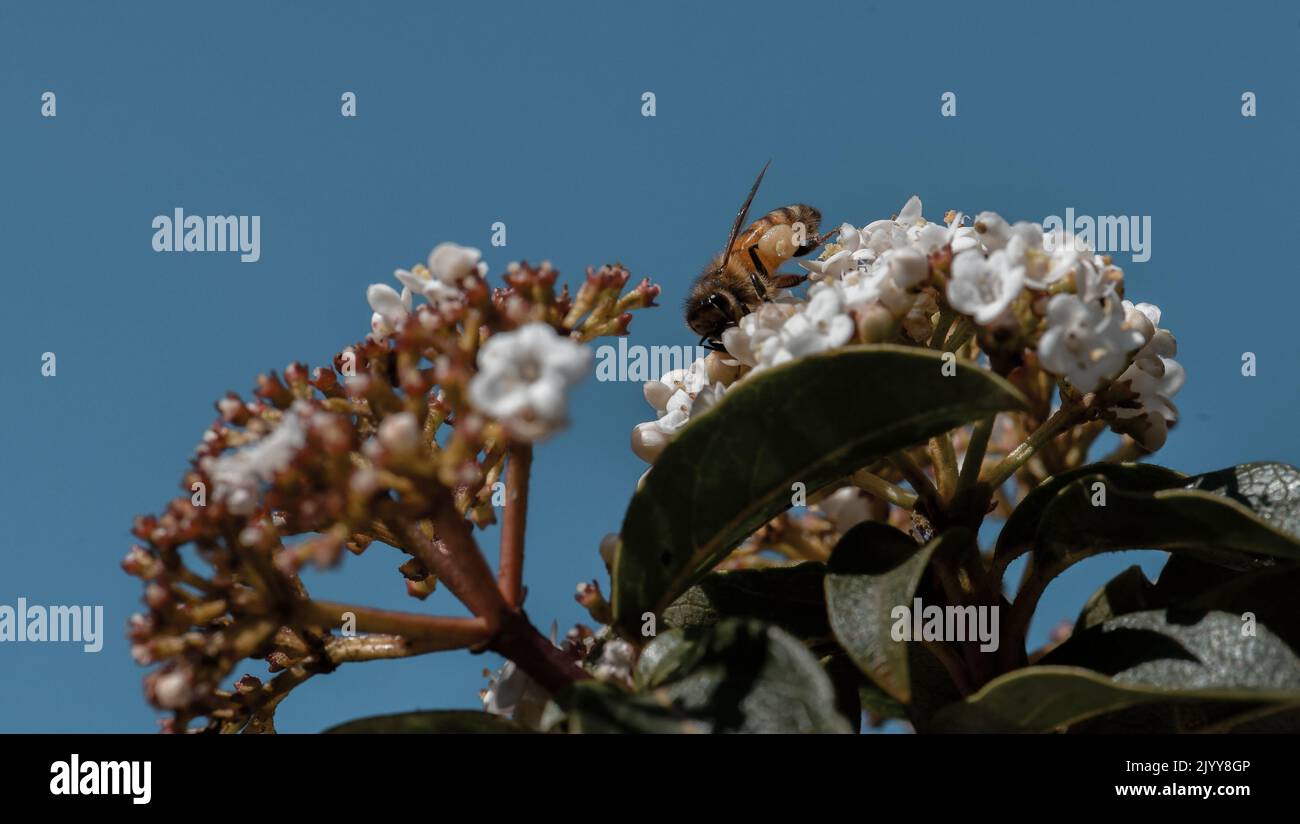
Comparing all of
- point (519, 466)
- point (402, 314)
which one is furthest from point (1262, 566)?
point (402, 314)

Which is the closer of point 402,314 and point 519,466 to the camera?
point 519,466

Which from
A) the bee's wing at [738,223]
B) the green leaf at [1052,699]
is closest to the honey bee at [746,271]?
the bee's wing at [738,223]

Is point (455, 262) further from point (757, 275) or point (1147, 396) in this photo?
point (757, 275)

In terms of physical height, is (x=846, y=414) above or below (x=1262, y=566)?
above

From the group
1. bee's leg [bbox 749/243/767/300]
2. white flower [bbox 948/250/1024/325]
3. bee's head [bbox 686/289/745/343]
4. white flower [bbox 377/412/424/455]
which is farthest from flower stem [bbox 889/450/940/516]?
bee's leg [bbox 749/243/767/300]

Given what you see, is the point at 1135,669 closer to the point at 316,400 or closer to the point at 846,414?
the point at 846,414

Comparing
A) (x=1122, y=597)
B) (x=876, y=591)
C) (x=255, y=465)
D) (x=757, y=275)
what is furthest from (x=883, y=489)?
(x=757, y=275)
